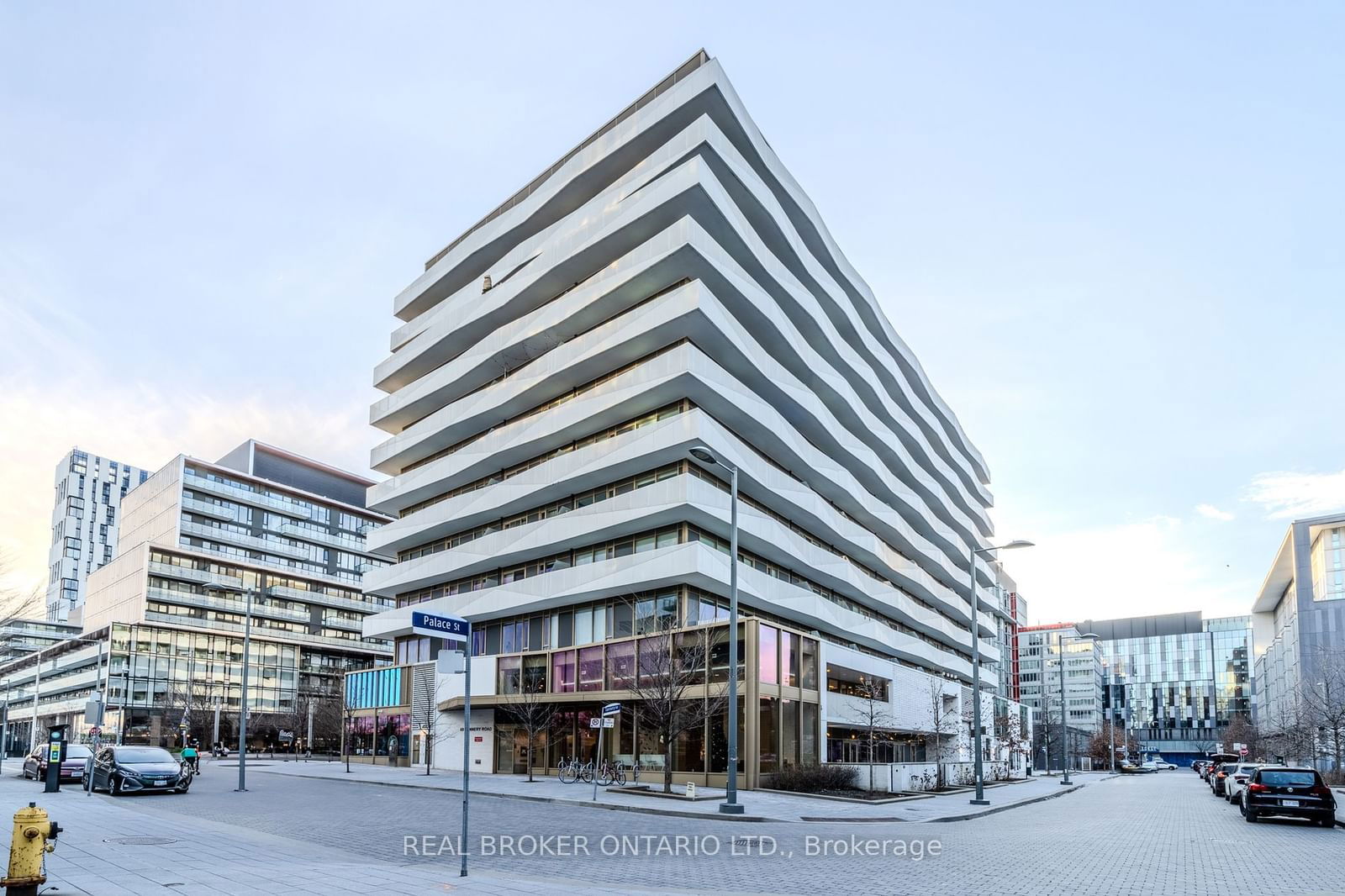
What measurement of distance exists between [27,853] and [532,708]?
35.3 meters

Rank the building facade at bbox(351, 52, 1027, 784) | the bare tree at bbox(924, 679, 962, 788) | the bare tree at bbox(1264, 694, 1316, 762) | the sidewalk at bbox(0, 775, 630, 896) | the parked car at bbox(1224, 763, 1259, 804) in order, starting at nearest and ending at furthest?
the sidewalk at bbox(0, 775, 630, 896) → the parked car at bbox(1224, 763, 1259, 804) → the building facade at bbox(351, 52, 1027, 784) → the bare tree at bbox(924, 679, 962, 788) → the bare tree at bbox(1264, 694, 1316, 762)

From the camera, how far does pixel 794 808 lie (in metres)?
28.1

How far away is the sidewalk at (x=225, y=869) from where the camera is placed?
12.3m

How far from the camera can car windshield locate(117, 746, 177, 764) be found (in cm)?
3031

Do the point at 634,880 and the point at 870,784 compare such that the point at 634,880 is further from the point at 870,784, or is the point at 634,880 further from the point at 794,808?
the point at 870,784

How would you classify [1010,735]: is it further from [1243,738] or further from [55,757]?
[55,757]

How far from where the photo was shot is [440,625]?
13695 mm

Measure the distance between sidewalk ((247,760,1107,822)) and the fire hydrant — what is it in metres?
16.8

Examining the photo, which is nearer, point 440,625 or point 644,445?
point 440,625

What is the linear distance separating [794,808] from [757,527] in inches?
780

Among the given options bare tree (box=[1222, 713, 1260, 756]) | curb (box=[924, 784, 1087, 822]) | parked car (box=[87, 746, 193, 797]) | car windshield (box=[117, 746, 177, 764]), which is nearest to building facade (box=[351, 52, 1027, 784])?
curb (box=[924, 784, 1087, 822])

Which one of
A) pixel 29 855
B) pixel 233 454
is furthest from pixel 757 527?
Answer: pixel 233 454

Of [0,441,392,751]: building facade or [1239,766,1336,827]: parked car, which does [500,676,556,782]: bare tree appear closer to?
[1239,766,1336,827]: parked car

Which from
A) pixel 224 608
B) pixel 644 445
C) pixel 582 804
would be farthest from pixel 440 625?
pixel 224 608
